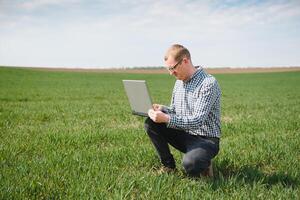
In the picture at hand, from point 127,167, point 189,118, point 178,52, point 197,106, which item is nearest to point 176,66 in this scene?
point 178,52

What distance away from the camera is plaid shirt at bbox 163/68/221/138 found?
16.0 feet

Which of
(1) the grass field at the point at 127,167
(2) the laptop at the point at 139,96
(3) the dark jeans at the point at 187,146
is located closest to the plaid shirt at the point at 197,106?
(3) the dark jeans at the point at 187,146

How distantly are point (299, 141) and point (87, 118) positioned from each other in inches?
246

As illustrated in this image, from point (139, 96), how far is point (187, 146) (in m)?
0.94

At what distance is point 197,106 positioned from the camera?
194 inches

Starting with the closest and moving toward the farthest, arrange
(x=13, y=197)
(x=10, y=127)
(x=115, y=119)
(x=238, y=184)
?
(x=13, y=197)
(x=238, y=184)
(x=10, y=127)
(x=115, y=119)

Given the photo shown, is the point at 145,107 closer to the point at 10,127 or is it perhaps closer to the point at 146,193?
the point at 146,193

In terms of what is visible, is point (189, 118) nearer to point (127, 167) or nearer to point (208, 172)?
point (208, 172)

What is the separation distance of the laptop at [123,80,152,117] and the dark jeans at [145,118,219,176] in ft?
1.26

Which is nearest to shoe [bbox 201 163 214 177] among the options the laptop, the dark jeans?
the dark jeans

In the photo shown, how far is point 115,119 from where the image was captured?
11.5 meters

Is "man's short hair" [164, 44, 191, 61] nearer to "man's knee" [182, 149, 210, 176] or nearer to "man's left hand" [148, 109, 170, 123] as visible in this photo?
"man's left hand" [148, 109, 170, 123]

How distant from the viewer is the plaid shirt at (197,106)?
4875mm

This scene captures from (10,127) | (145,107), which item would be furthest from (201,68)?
(10,127)
